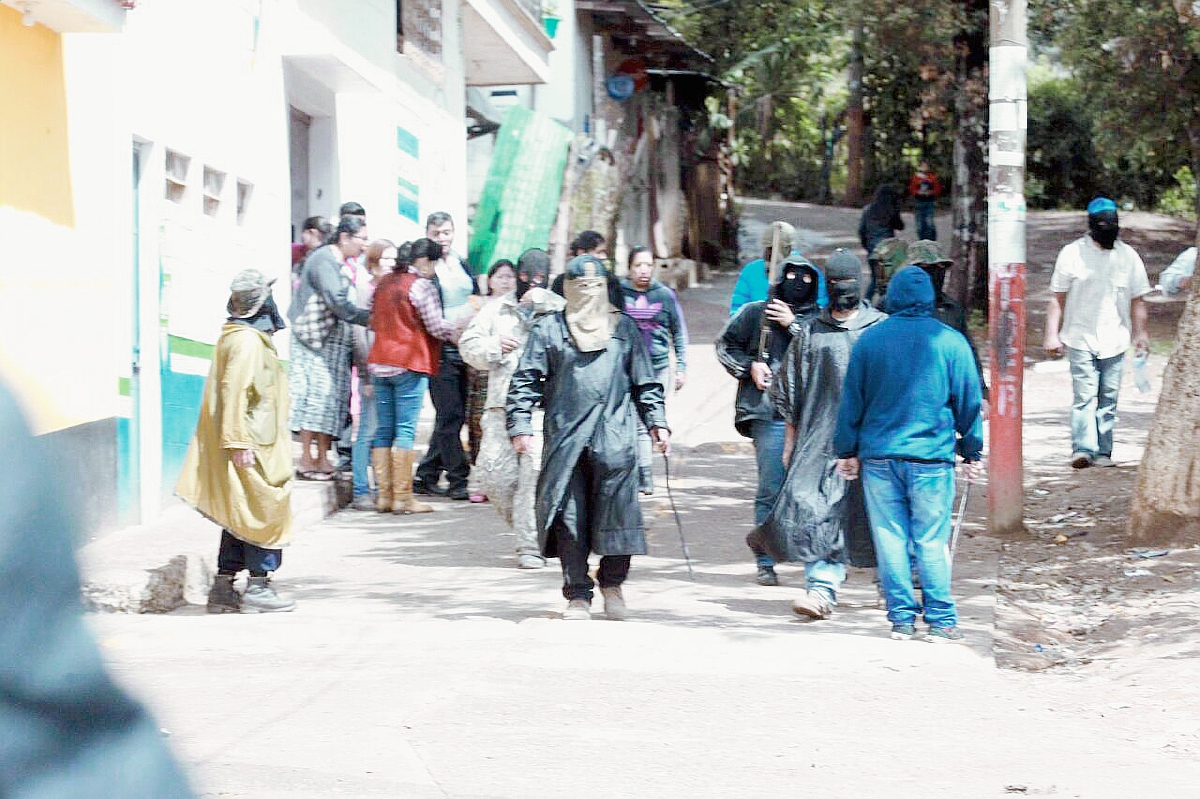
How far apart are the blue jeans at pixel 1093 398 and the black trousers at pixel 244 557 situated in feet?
19.9

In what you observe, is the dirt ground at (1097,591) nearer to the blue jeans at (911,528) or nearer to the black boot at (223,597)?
the blue jeans at (911,528)

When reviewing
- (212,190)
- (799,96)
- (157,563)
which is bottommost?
(157,563)

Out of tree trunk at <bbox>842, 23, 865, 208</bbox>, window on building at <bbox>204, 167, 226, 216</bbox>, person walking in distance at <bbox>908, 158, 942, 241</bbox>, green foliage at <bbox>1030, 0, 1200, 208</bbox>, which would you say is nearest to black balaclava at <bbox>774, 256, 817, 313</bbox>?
window on building at <bbox>204, 167, 226, 216</bbox>

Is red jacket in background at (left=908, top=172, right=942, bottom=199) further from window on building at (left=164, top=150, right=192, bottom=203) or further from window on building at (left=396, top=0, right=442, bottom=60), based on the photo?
window on building at (left=164, top=150, right=192, bottom=203)

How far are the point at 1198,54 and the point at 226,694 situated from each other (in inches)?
690

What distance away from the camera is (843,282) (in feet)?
25.7

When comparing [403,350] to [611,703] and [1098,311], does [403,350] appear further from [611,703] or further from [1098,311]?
[611,703]

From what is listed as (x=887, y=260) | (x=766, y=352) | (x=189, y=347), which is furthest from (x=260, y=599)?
(x=887, y=260)

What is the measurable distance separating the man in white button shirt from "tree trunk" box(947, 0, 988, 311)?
8314mm

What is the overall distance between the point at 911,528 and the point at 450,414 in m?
4.98

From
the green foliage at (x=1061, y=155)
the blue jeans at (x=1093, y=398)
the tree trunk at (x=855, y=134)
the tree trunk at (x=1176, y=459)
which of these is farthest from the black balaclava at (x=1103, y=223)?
the tree trunk at (x=855, y=134)

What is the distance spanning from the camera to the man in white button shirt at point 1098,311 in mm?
11469

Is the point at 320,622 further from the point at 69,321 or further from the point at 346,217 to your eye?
the point at 346,217

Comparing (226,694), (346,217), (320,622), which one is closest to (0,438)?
(226,694)
